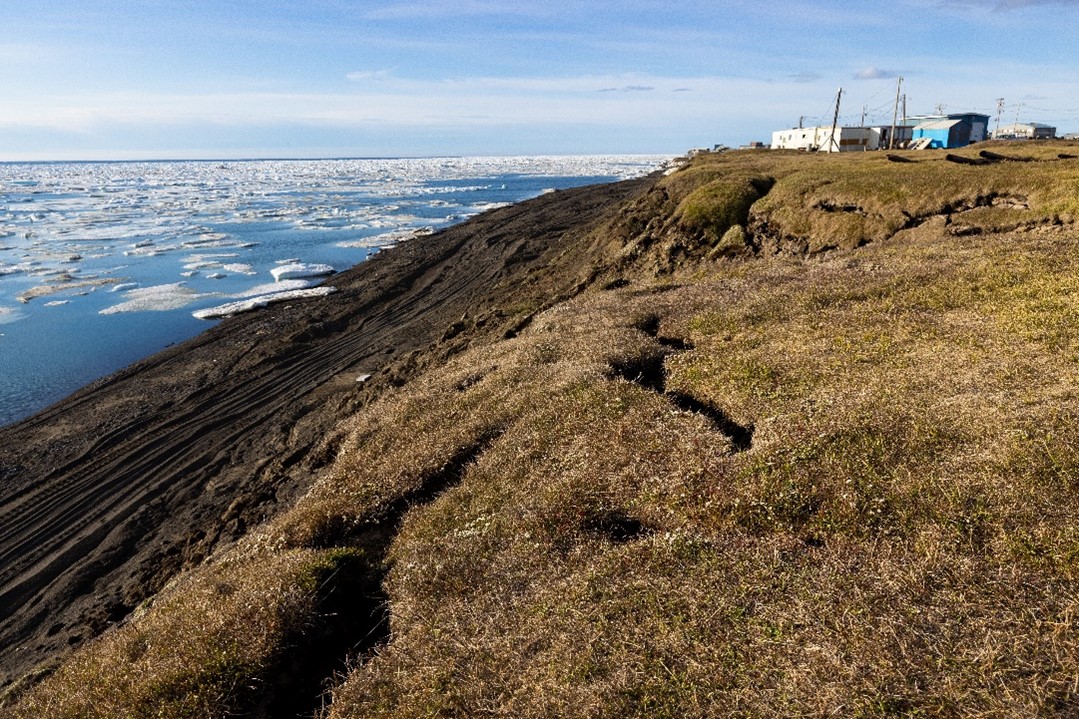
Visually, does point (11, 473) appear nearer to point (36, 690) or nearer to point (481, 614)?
point (36, 690)

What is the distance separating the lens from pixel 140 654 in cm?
1031

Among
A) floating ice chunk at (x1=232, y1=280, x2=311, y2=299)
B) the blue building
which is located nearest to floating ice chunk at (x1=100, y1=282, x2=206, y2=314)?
floating ice chunk at (x1=232, y1=280, x2=311, y2=299)

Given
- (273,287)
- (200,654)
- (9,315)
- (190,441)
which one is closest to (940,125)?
(273,287)

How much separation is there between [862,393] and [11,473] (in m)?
30.0

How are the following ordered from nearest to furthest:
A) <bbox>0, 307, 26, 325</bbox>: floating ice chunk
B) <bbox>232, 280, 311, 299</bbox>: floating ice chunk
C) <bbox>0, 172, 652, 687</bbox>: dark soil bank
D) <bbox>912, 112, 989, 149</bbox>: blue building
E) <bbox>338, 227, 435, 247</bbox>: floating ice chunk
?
<bbox>0, 172, 652, 687</bbox>: dark soil bank → <bbox>0, 307, 26, 325</bbox>: floating ice chunk → <bbox>232, 280, 311, 299</bbox>: floating ice chunk → <bbox>338, 227, 435, 247</bbox>: floating ice chunk → <bbox>912, 112, 989, 149</bbox>: blue building

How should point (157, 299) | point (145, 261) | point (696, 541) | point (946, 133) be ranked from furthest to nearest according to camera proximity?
1. point (946, 133)
2. point (145, 261)
3. point (157, 299)
4. point (696, 541)

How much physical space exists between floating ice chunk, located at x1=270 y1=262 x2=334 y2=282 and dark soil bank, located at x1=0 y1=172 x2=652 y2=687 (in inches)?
386

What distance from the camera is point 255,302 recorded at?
4603 centimetres

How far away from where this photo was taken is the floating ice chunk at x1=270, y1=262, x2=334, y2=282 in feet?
181

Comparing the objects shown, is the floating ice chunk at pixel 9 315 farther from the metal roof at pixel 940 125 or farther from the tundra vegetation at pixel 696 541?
the metal roof at pixel 940 125

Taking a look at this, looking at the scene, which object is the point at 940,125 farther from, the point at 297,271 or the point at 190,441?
the point at 190,441

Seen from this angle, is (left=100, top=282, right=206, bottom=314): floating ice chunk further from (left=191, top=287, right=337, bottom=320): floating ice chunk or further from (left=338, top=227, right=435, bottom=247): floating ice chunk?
(left=338, top=227, right=435, bottom=247): floating ice chunk

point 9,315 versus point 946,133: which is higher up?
point 946,133

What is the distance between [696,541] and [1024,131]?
616 feet
